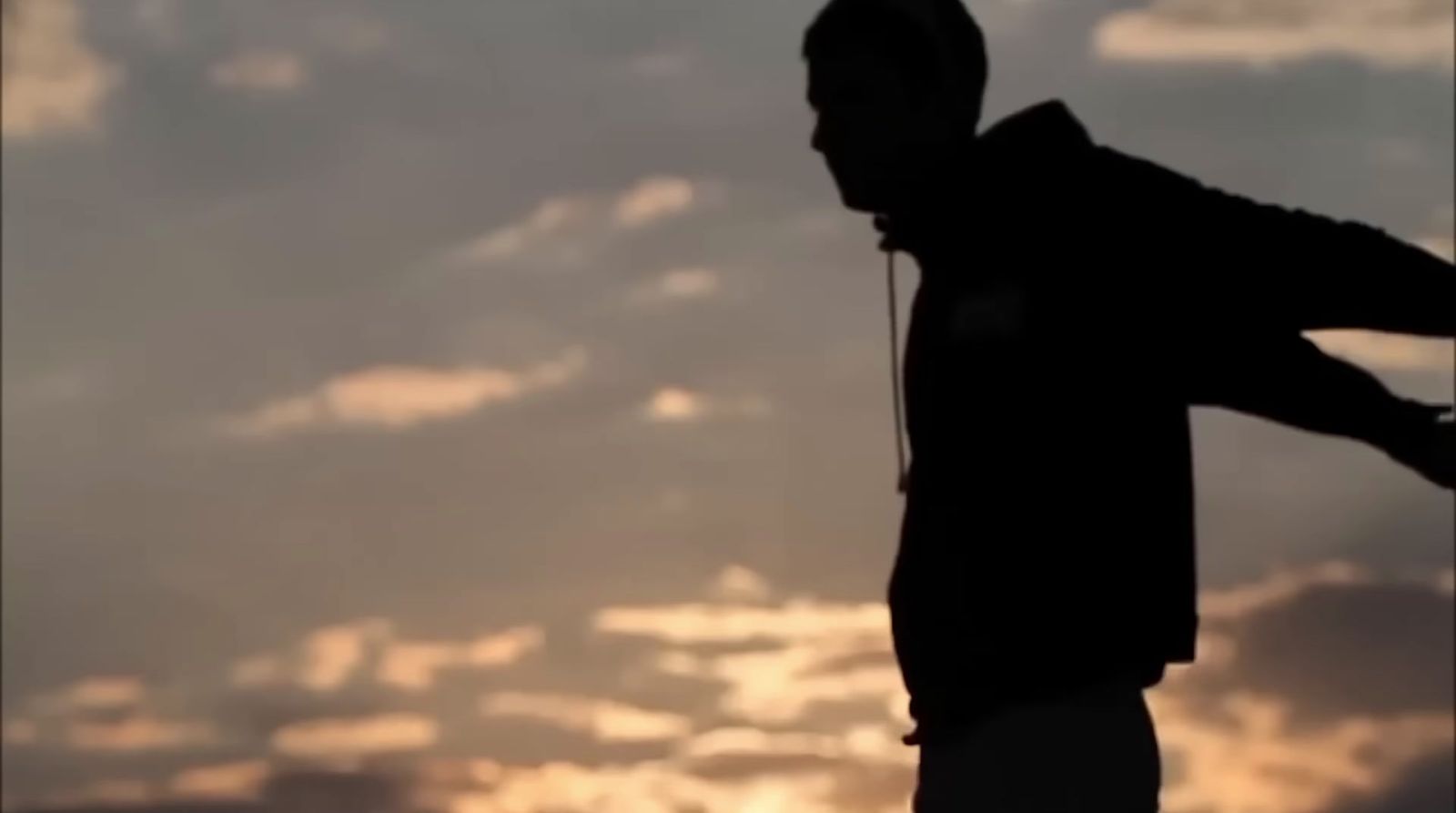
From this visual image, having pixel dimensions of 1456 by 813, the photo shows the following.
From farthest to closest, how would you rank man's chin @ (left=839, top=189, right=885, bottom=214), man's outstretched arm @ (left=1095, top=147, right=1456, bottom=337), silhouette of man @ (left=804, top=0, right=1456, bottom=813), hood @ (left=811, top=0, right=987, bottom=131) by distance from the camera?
man's chin @ (left=839, top=189, right=885, bottom=214) → hood @ (left=811, top=0, right=987, bottom=131) → silhouette of man @ (left=804, top=0, right=1456, bottom=813) → man's outstretched arm @ (left=1095, top=147, right=1456, bottom=337)

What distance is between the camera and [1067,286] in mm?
5957

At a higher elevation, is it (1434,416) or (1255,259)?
(1255,259)

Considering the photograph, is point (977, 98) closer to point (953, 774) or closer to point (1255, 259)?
point (1255, 259)

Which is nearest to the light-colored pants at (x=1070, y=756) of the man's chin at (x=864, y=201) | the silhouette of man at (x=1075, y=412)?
Answer: the silhouette of man at (x=1075, y=412)

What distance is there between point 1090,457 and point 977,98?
110cm

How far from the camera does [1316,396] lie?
5805mm

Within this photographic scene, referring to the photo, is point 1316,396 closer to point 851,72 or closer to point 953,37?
point 953,37

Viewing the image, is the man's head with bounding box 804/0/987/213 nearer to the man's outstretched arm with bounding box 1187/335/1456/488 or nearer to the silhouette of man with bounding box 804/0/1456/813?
the silhouette of man with bounding box 804/0/1456/813

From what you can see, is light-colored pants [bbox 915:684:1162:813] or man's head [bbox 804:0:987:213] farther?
man's head [bbox 804:0:987:213]

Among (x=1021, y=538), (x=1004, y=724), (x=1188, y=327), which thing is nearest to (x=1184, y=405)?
(x=1188, y=327)

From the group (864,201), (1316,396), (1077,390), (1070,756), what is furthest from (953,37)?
(1070,756)

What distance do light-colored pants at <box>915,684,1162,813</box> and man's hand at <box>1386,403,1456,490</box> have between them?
938 millimetres

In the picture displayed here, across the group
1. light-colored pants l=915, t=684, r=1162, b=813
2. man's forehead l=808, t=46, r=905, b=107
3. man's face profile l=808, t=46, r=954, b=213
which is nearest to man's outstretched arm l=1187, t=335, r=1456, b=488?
light-colored pants l=915, t=684, r=1162, b=813

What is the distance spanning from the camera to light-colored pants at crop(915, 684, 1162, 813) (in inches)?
230
